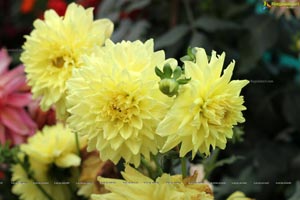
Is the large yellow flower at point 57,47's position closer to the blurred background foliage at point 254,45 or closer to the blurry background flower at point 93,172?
the blurry background flower at point 93,172

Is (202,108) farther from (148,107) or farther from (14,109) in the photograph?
(14,109)

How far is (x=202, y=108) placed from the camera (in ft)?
1.24

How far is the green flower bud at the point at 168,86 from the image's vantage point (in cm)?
36

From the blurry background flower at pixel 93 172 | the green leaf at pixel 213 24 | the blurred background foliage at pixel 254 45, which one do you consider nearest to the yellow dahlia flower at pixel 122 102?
the blurry background flower at pixel 93 172

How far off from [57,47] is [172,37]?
43cm

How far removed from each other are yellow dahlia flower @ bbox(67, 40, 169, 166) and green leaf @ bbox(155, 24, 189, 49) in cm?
47

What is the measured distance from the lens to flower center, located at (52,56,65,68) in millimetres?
491

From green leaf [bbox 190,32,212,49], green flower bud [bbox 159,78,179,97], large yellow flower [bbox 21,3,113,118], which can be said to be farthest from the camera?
green leaf [bbox 190,32,212,49]

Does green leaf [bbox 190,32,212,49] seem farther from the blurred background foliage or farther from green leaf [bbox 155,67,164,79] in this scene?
green leaf [bbox 155,67,164,79]

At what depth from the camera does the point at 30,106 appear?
70 cm

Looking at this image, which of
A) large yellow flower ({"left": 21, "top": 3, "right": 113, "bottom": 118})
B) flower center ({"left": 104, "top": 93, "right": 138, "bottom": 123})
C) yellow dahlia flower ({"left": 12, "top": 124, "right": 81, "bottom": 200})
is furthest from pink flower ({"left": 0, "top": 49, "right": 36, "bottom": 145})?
flower center ({"left": 104, "top": 93, "right": 138, "bottom": 123})

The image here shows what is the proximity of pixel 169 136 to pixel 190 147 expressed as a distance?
0.05 ft

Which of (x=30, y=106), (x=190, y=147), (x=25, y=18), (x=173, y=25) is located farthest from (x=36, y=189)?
(x=25, y=18)

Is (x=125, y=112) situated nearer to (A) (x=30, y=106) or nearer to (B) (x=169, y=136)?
(B) (x=169, y=136)
